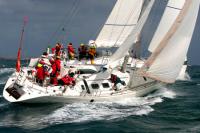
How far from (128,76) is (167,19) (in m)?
4.17

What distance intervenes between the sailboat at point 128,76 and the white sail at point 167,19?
2.14 m

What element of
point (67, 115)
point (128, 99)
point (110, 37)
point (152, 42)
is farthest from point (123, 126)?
point (110, 37)

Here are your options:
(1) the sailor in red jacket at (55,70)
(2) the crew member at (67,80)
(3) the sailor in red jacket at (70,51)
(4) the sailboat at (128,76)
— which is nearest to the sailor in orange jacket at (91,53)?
(3) the sailor in red jacket at (70,51)

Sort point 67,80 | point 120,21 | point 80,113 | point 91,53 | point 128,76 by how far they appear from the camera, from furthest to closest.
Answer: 1. point 120,21
2. point 91,53
3. point 128,76
4. point 67,80
5. point 80,113

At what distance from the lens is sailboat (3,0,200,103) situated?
20.9 m

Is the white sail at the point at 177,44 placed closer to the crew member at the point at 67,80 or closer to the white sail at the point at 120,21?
the crew member at the point at 67,80

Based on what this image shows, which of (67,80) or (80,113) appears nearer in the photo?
(80,113)

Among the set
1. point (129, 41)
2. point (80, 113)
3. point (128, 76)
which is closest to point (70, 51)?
point (128, 76)

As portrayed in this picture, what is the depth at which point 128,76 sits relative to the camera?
24.1m

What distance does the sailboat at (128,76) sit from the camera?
20875 millimetres

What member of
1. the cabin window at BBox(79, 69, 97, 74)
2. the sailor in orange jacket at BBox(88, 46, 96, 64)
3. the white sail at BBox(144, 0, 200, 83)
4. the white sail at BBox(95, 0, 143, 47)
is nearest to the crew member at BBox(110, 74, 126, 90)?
the cabin window at BBox(79, 69, 97, 74)

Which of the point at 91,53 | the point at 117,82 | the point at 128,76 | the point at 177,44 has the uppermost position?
the point at 177,44

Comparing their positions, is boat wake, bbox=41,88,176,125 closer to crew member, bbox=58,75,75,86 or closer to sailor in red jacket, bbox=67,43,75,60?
crew member, bbox=58,75,75,86

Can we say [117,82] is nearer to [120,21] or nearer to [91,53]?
[91,53]
